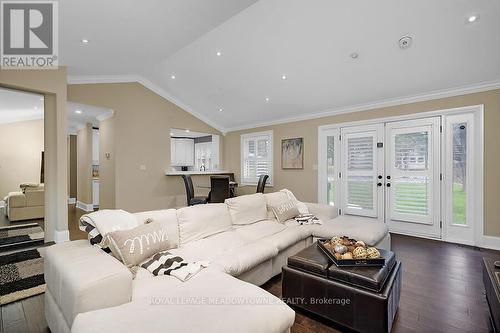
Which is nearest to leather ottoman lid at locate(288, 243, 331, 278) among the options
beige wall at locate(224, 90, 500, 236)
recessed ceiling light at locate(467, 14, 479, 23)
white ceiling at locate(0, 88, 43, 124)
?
recessed ceiling light at locate(467, 14, 479, 23)

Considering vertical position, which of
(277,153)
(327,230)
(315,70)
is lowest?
(327,230)

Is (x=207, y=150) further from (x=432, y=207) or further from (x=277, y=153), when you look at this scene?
(x=432, y=207)

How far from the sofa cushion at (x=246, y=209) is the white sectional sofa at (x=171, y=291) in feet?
1.91

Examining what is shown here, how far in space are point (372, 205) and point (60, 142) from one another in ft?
18.5

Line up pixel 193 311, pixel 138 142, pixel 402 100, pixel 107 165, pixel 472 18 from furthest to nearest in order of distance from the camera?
pixel 107 165 → pixel 138 142 → pixel 402 100 → pixel 472 18 → pixel 193 311

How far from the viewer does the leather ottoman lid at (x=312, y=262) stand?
1.92 metres

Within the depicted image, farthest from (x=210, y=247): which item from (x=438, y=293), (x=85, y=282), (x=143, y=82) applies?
(x=143, y=82)

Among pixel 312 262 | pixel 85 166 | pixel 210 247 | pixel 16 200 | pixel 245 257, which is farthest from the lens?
pixel 85 166

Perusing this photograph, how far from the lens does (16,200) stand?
5.13m

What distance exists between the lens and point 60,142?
3709 mm

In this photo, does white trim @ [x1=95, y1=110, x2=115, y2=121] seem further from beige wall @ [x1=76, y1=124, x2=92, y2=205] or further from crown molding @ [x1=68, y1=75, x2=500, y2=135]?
beige wall @ [x1=76, y1=124, x2=92, y2=205]

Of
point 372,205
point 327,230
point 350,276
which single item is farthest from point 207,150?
point 350,276

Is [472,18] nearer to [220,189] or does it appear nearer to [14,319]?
[220,189]

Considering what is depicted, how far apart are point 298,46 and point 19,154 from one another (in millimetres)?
8111
